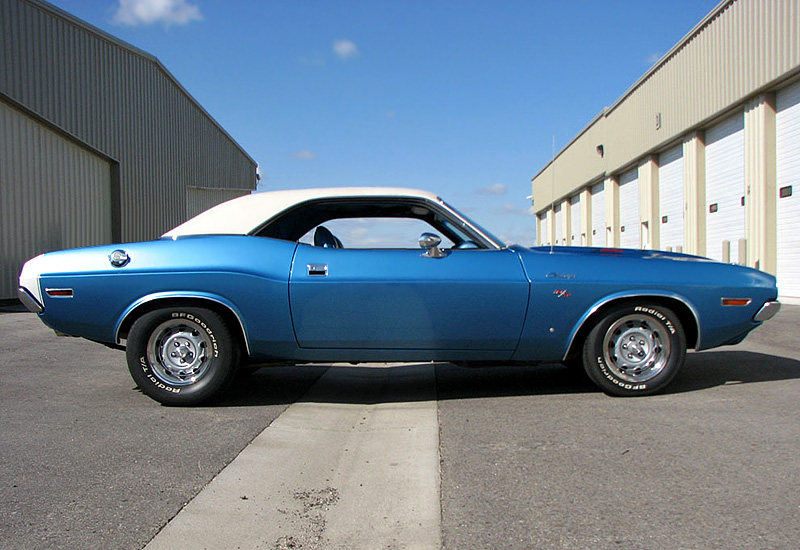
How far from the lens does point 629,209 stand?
21.8 m

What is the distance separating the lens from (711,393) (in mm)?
4453

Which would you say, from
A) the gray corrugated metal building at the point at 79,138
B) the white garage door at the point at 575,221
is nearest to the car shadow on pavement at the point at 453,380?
the gray corrugated metal building at the point at 79,138

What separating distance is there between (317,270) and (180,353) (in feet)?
3.36

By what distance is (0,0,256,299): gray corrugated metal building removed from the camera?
13.1 m

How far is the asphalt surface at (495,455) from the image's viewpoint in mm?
2346

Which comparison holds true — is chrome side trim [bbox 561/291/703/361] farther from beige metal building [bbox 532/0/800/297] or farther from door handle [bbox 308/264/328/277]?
beige metal building [bbox 532/0/800/297]

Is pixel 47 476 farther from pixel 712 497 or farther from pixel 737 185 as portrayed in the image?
pixel 737 185

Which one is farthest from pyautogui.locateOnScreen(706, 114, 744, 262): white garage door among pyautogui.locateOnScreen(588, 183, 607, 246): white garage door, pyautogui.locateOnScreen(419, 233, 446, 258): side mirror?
pyautogui.locateOnScreen(419, 233, 446, 258): side mirror

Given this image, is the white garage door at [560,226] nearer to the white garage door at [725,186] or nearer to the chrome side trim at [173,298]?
the white garage door at [725,186]

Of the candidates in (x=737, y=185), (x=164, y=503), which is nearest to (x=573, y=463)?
(x=164, y=503)

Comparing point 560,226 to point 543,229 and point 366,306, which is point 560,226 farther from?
point 366,306

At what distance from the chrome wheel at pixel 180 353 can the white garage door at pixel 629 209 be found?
728 inches

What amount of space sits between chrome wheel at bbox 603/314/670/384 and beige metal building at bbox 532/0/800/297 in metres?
9.32

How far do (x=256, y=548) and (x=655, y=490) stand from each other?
1560mm
